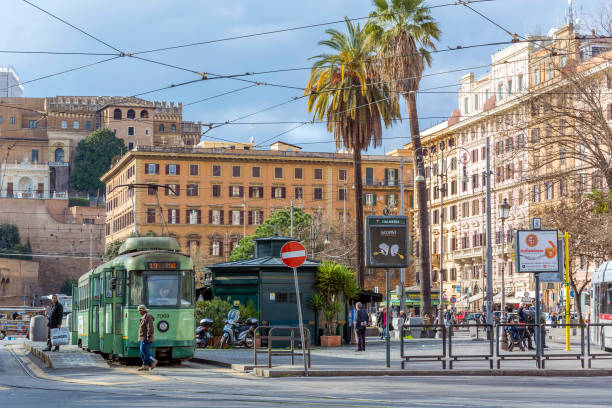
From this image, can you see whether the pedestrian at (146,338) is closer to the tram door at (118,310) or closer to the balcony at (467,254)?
the tram door at (118,310)

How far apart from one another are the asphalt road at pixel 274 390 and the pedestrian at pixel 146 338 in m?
0.46

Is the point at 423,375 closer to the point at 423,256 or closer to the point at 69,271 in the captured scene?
the point at 423,256

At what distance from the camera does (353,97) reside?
44.1 meters

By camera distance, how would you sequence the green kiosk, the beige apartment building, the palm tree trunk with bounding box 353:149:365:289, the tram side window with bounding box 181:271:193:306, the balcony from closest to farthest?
the tram side window with bounding box 181:271:193:306
the green kiosk
the palm tree trunk with bounding box 353:149:365:289
the beige apartment building
the balcony

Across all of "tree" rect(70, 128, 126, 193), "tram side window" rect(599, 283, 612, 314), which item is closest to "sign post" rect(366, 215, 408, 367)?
"tram side window" rect(599, 283, 612, 314)

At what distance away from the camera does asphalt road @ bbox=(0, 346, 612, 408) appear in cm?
1496

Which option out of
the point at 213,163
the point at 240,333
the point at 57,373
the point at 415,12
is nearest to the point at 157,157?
the point at 213,163

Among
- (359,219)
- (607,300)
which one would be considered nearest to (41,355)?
(607,300)

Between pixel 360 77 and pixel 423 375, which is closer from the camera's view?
pixel 423 375

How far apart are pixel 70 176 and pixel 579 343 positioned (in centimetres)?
14781

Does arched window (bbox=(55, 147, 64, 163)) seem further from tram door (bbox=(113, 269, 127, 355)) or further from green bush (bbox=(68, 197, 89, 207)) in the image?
tram door (bbox=(113, 269, 127, 355))

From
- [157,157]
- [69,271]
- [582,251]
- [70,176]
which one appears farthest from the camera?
[70,176]

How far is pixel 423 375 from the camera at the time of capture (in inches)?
892

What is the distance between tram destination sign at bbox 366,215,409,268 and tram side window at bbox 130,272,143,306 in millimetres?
5242
